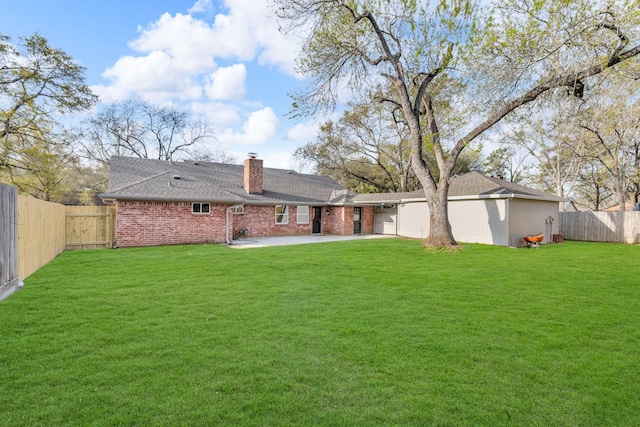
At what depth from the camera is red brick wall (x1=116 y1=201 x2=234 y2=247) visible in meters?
13.2

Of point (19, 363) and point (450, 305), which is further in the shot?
point (450, 305)

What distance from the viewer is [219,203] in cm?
1516

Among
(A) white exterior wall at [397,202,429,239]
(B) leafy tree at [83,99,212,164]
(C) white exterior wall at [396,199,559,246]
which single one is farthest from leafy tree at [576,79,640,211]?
(B) leafy tree at [83,99,212,164]

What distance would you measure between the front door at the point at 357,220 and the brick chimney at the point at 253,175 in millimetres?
5685

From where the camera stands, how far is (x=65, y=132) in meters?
19.5

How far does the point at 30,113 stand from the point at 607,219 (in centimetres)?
2969

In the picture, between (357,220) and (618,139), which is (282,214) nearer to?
(357,220)

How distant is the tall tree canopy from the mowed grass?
4.98 meters

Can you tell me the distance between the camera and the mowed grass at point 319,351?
2615 millimetres

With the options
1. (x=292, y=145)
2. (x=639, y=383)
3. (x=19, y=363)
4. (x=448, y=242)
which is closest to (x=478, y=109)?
(x=448, y=242)

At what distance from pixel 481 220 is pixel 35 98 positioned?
2224 centimetres

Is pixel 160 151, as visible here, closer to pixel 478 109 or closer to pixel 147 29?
pixel 147 29

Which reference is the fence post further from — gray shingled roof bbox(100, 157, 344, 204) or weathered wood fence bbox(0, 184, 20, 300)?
gray shingled roof bbox(100, 157, 344, 204)

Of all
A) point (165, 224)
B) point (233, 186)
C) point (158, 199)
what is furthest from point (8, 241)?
point (233, 186)
